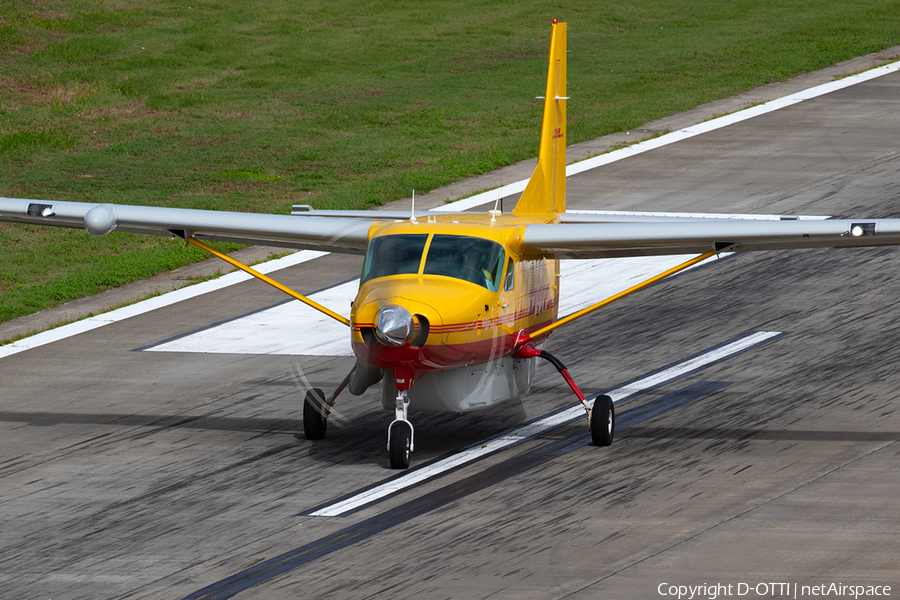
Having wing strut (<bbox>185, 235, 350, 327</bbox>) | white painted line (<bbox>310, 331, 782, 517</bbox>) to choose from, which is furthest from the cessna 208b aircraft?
white painted line (<bbox>310, 331, 782, 517</bbox>)

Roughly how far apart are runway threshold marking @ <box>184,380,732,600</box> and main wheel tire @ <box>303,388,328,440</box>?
2136mm

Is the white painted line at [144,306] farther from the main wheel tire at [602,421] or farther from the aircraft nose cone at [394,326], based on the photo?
the aircraft nose cone at [394,326]

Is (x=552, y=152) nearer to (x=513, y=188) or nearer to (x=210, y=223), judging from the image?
(x=210, y=223)

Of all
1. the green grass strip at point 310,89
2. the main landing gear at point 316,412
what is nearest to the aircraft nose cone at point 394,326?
the main landing gear at point 316,412

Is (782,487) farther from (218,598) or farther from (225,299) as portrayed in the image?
(225,299)

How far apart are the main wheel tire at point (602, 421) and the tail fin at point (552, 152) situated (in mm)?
2642

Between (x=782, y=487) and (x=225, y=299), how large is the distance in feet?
36.0

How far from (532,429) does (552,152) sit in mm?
3564

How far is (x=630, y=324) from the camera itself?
1945 cm

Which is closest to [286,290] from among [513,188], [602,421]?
[602,421]

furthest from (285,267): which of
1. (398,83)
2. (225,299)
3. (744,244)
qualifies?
(398,83)

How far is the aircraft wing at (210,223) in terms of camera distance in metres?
14.9

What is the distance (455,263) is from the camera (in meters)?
13.3

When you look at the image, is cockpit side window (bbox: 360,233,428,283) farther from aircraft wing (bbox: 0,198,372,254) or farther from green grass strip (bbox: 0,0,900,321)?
green grass strip (bbox: 0,0,900,321)
